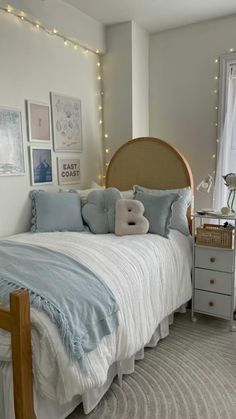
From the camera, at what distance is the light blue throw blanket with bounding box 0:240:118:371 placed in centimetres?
148

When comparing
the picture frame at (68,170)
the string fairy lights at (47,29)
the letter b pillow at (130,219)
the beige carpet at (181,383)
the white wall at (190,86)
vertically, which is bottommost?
the beige carpet at (181,383)

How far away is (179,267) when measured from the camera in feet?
8.58

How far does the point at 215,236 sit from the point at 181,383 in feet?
3.70

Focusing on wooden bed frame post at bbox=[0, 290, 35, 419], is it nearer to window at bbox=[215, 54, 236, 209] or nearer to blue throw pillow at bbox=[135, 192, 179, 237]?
blue throw pillow at bbox=[135, 192, 179, 237]

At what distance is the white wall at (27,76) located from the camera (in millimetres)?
2627

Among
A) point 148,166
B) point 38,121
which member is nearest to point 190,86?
point 148,166

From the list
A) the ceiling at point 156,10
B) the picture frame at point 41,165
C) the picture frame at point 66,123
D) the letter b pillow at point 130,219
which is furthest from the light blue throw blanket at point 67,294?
the ceiling at point 156,10

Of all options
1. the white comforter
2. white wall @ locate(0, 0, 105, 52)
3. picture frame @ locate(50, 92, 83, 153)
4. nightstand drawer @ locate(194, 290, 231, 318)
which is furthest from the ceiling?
nightstand drawer @ locate(194, 290, 231, 318)

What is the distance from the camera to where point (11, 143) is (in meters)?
2.69

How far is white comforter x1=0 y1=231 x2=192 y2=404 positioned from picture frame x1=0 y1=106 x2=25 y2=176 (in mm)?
585

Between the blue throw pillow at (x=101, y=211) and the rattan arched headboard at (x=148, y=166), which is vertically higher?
the rattan arched headboard at (x=148, y=166)

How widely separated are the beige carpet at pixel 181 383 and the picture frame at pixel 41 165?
5.48 ft

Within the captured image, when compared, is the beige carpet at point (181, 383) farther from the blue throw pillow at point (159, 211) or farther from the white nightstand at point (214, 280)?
the blue throw pillow at point (159, 211)

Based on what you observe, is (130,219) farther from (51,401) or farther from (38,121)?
(51,401)
